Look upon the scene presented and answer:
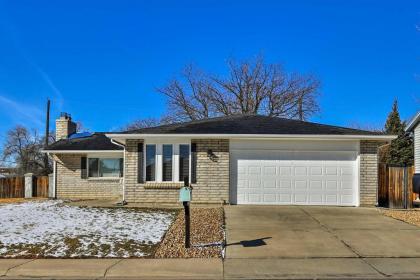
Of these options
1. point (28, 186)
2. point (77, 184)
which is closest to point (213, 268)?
point (77, 184)

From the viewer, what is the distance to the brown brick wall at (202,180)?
16.7 metres

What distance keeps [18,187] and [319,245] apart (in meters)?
19.2

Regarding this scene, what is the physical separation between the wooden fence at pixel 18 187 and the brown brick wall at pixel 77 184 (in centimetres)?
174

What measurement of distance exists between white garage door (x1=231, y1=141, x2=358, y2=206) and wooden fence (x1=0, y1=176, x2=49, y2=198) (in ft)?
39.2

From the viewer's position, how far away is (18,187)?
24203mm

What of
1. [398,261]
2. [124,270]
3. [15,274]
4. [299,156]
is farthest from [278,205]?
[15,274]

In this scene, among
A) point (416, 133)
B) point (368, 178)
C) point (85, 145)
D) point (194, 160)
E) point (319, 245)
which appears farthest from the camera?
point (416, 133)

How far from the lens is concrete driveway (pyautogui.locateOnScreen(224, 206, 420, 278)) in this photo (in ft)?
26.2

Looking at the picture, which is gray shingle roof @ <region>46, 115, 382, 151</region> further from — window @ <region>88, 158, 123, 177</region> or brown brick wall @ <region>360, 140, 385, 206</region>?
window @ <region>88, 158, 123, 177</region>

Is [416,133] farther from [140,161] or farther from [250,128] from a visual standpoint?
[140,161]

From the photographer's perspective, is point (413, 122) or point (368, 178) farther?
point (413, 122)

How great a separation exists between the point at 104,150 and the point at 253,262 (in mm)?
14757

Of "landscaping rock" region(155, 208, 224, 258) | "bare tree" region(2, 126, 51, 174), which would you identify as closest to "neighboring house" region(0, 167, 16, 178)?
"bare tree" region(2, 126, 51, 174)

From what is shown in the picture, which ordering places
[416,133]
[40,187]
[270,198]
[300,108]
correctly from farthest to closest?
[300,108]
[416,133]
[40,187]
[270,198]
